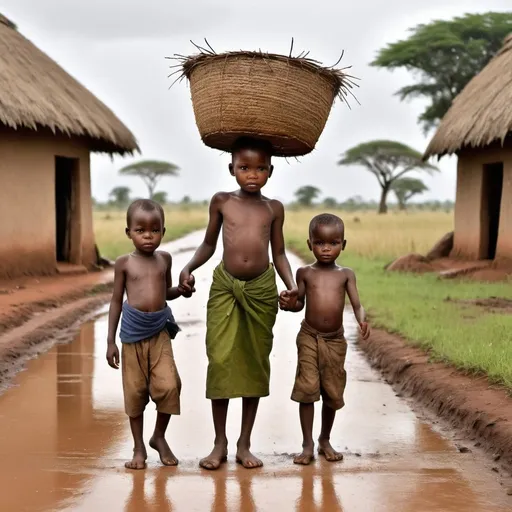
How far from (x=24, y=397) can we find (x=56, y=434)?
0.92 meters

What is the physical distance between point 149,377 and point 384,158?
3877 cm

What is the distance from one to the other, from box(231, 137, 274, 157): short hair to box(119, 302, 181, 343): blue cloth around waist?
90 centimetres

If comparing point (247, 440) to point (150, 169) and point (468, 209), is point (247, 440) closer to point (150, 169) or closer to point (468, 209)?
point (468, 209)

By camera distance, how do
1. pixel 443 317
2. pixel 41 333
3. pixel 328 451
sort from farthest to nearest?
pixel 443 317, pixel 41 333, pixel 328 451

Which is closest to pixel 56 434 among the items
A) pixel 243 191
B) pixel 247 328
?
pixel 247 328

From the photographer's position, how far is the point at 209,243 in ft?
13.7

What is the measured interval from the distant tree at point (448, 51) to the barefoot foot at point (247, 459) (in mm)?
21027

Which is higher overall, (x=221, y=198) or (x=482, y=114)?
(x=482, y=114)

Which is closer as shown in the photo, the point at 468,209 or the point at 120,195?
the point at 468,209

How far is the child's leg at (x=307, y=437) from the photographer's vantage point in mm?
3846

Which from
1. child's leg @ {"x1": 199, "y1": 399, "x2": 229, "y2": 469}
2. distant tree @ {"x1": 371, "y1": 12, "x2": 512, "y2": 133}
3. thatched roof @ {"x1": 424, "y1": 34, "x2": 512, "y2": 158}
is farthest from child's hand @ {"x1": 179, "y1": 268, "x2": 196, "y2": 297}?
distant tree @ {"x1": 371, "y1": 12, "x2": 512, "y2": 133}

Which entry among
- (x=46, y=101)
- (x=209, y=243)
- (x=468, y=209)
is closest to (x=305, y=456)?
(x=209, y=243)

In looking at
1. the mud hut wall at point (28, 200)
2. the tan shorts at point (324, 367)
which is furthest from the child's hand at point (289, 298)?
the mud hut wall at point (28, 200)

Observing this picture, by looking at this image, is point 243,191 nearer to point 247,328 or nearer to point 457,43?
point 247,328
